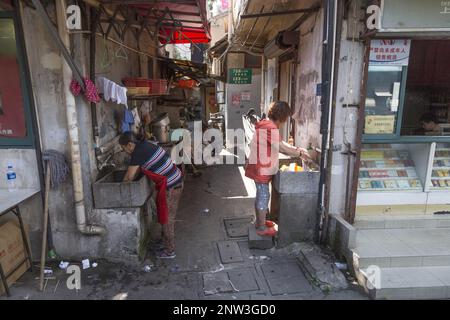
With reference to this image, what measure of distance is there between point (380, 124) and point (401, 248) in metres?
1.88

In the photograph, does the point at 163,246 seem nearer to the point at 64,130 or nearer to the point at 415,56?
the point at 64,130

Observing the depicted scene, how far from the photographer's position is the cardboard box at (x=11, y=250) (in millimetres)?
3971

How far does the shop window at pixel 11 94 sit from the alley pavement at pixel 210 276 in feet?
6.47

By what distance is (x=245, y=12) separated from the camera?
6246 mm

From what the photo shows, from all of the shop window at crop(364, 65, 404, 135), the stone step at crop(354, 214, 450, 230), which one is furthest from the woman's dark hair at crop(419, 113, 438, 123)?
the stone step at crop(354, 214, 450, 230)

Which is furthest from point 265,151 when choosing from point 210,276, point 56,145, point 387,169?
point 56,145

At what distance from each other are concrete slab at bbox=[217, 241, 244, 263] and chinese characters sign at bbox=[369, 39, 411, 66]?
3.61 metres

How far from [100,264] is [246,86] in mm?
11554

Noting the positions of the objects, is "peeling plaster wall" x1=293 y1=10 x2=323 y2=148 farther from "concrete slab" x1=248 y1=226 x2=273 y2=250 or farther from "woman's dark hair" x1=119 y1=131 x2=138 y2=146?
"woman's dark hair" x1=119 y1=131 x2=138 y2=146

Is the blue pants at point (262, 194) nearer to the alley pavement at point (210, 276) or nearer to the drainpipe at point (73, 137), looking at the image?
the alley pavement at point (210, 276)

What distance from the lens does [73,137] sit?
4.22m

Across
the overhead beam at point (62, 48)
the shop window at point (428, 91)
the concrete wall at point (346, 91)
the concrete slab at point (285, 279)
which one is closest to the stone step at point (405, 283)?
the concrete slab at point (285, 279)

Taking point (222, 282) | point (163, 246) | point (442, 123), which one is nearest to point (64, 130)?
point (163, 246)

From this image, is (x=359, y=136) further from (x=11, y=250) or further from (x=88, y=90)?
(x=11, y=250)
